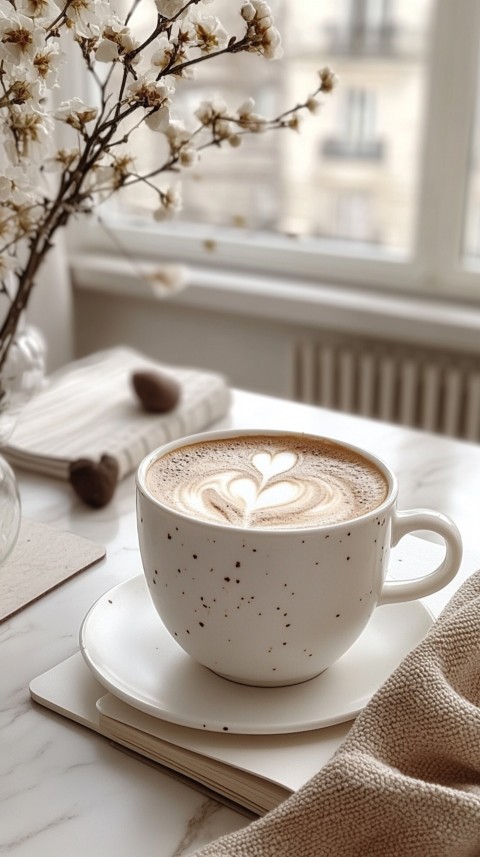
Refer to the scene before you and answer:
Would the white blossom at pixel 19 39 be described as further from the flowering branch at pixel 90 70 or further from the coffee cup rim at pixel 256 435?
the coffee cup rim at pixel 256 435

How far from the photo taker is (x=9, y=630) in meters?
0.67

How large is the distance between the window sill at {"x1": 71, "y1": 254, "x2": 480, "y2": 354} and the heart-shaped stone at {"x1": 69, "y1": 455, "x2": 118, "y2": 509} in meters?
0.94

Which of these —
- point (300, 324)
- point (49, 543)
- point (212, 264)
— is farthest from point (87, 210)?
point (212, 264)

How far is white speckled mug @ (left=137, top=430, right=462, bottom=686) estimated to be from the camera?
0.53m

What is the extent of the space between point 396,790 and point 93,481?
0.48m

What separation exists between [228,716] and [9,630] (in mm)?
204

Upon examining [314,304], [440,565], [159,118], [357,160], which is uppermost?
[159,118]

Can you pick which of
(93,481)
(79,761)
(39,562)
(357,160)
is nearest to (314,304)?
(357,160)

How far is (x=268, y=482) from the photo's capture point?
2.01 feet

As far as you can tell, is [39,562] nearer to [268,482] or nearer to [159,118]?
[268,482]

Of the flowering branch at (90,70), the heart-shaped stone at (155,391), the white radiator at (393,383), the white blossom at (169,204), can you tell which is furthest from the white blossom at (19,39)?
the white radiator at (393,383)

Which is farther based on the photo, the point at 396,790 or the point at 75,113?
the point at 75,113

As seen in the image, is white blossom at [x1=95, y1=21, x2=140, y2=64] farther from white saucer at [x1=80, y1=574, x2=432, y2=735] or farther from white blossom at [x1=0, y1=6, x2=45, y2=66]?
white saucer at [x1=80, y1=574, x2=432, y2=735]

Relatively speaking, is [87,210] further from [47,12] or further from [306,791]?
[306,791]
